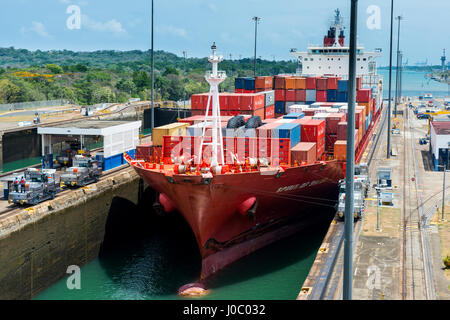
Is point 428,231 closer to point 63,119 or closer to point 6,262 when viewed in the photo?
point 6,262

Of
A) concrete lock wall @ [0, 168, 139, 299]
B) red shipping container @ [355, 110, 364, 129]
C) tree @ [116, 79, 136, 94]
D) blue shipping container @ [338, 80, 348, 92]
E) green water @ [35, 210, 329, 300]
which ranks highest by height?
tree @ [116, 79, 136, 94]

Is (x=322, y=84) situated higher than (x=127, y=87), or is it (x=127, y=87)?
(x=127, y=87)

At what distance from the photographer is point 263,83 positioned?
53375mm

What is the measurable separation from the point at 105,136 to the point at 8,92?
64.4 m

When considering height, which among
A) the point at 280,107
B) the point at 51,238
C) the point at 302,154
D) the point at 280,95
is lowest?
the point at 51,238

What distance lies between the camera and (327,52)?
76312 mm

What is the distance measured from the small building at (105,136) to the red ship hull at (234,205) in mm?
9904

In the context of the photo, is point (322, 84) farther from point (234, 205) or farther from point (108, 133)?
point (234, 205)

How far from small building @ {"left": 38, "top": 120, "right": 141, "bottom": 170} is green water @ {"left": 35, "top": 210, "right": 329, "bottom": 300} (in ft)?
27.4

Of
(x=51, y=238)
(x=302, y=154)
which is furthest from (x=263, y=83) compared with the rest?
(x=51, y=238)

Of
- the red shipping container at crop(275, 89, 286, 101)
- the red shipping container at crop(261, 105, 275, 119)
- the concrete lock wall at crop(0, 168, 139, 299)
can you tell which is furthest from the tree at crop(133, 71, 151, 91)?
the concrete lock wall at crop(0, 168, 139, 299)

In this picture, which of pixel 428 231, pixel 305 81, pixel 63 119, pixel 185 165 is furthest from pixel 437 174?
pixel 63 119

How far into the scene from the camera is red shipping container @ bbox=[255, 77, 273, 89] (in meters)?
53.2

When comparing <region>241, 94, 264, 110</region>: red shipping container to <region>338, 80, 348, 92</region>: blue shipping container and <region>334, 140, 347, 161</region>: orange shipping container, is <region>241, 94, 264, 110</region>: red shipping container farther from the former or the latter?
<region>338, 80, 348, 92</region>: blue shipping container
